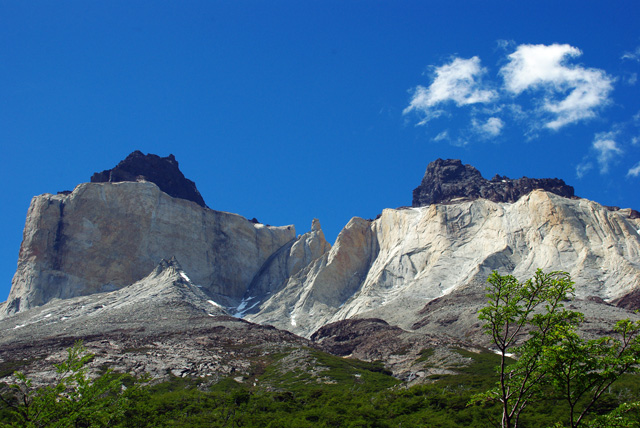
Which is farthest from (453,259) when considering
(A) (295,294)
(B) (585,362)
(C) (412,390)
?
(B) (585,362)

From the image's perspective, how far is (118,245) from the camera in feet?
514

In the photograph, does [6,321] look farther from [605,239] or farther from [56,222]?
[605,239]

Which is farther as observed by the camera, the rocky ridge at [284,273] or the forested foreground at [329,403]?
the rocky ridge at [284,273]

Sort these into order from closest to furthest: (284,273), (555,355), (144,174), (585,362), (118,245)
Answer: (585,362), (555,355), (118,245), (284,273), (144,174)

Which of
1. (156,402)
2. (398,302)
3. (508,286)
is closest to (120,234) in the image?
(398,302)

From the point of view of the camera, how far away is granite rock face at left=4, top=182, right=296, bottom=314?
150875 millimetres

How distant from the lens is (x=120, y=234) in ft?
519

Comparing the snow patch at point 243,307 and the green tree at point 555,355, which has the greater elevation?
the snow patch at point 243,307

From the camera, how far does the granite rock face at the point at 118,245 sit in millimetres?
150875

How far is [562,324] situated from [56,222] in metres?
159

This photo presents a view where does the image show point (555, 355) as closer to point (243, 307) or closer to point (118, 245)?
point (243, 307)

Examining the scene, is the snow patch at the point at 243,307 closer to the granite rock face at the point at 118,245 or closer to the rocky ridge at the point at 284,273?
the rocky ridge at the point at 284,273

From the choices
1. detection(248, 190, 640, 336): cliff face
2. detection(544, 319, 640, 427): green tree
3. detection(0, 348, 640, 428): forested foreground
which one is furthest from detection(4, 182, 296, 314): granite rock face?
detection(544, 319, 640, 427): green tree

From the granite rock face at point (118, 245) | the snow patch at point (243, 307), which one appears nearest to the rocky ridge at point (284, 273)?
the granite rock face at point (118, 245)
